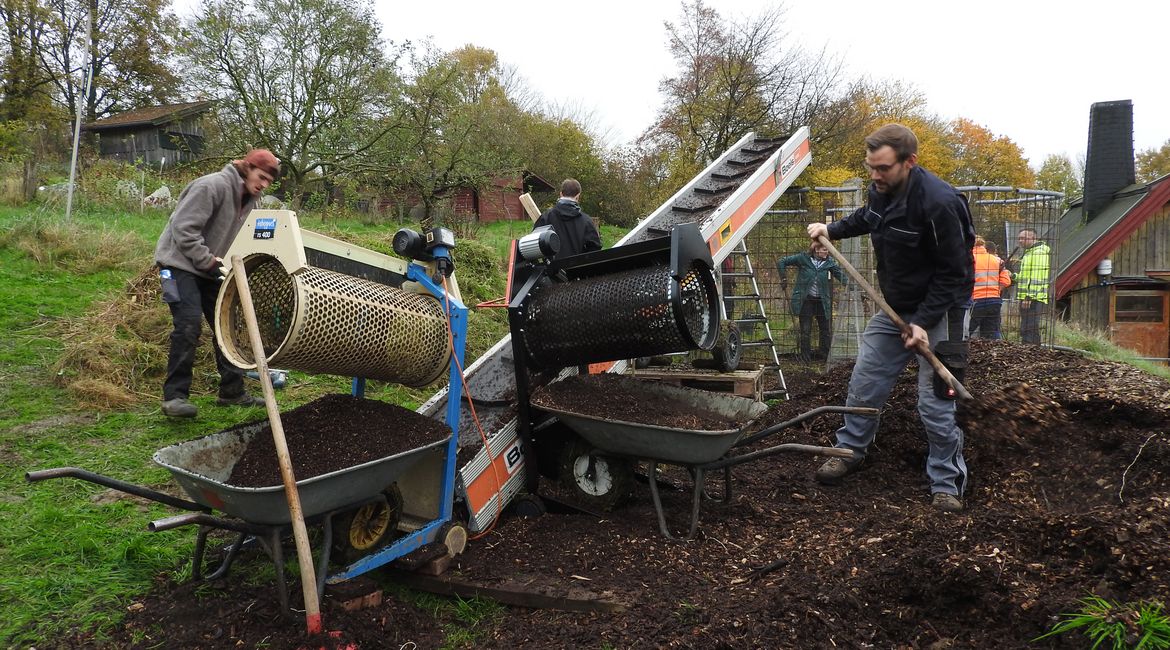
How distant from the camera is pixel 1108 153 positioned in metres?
19.5

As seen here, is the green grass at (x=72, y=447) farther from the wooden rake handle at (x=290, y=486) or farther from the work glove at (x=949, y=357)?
the work glove at (x=949, y=357)

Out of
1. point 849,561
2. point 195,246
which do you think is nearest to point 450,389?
point 849,561

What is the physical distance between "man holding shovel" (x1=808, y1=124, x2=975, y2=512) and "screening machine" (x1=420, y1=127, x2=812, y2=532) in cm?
86

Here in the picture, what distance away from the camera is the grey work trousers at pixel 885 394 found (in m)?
3.59

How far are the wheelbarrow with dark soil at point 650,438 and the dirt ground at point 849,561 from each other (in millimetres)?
190

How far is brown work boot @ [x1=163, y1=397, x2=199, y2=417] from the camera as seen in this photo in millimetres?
4316

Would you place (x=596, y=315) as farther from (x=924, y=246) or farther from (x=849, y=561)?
(x=924, y=246)

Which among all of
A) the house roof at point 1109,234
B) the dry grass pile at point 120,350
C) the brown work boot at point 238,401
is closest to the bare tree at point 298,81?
the dry grass pile at point 120,350

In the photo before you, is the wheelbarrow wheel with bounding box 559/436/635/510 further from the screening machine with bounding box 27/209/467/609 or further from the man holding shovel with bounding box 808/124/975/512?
the man holding shovel with bounding box 808/124/975/512

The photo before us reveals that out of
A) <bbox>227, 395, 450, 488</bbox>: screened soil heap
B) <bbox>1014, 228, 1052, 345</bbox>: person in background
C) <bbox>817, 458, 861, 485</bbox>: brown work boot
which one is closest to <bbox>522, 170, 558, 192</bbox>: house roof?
<bbox>1014, 228, 1052, 345</bbox>: person in background

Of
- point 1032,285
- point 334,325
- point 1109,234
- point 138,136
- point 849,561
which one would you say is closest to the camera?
point 334,325

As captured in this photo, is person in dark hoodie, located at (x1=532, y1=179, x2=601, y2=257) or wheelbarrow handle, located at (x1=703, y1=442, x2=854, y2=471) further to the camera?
person in dark hoodie, located at (x1=532, y1=179, x2=601, y2=257)

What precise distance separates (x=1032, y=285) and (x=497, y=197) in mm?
13743

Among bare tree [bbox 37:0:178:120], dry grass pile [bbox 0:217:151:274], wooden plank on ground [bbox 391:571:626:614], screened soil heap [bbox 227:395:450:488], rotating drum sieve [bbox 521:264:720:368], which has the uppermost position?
bare tree [bbox 37:0:178:120]
